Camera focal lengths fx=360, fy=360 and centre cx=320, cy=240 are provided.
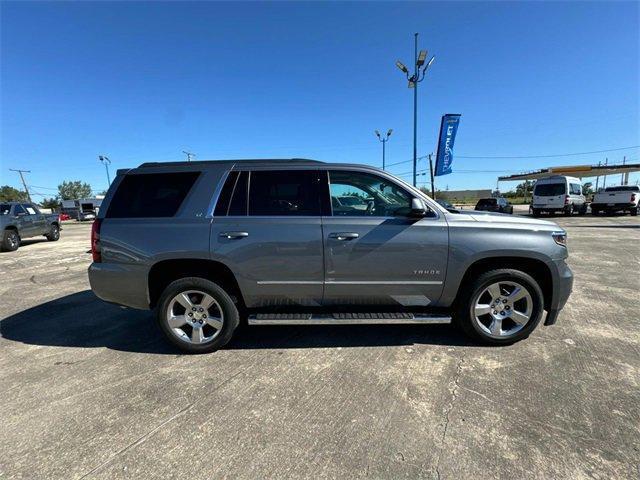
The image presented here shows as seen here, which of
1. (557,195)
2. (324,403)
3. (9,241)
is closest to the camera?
(324,403)

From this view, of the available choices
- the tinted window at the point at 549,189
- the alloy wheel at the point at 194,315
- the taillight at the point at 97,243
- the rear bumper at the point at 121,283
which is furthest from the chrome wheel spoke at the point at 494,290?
the tinted window at the point at 549,189

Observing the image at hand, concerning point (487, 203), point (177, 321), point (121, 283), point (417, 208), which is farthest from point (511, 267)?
point (487, 203)

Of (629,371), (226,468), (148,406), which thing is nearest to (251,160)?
(148,406)

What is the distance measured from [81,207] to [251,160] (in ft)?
166

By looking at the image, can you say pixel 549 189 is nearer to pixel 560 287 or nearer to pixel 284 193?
pixel 560 287

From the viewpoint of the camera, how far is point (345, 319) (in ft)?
11.7

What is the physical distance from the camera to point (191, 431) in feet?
8.36

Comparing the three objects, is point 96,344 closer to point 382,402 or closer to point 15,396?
point 15,396

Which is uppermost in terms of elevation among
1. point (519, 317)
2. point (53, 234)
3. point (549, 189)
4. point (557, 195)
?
point (549, 189)

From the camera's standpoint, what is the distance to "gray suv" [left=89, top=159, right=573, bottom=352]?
3580 millimetres

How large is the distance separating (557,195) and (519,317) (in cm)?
2240

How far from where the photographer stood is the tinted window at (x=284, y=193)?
368 centimetres

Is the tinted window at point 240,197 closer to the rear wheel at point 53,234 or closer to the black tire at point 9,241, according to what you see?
Result: the black tire at point 9,241

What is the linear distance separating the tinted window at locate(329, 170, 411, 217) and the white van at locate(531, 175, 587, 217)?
22.8 metres
